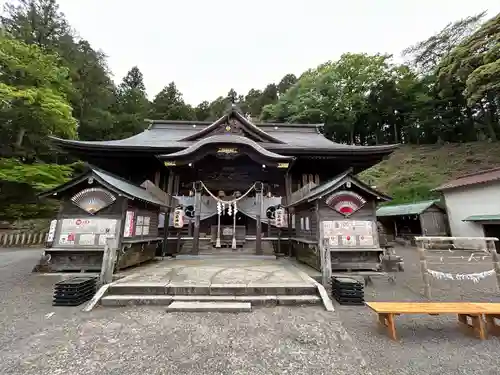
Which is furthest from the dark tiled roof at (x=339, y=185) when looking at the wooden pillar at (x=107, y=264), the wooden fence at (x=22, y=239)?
the wooden fence at (x=22, y=239)

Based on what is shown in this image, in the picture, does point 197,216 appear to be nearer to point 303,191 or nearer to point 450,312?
point 303,191

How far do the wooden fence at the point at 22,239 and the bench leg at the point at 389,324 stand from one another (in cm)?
1851

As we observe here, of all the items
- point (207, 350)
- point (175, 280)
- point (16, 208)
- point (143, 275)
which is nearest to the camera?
point (207, 350)

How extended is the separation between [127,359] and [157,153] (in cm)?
829

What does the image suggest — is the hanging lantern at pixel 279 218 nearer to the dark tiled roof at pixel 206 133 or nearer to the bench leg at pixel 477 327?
the dark tiled roof at pixel 206 133

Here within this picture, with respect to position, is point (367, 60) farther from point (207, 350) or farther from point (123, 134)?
point (207, 350)

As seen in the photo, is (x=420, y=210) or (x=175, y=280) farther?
(x=420, y=210)

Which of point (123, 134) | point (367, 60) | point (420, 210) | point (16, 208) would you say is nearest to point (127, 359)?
point (16, 208)

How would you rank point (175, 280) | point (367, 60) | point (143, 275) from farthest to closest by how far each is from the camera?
point (367, 60) < point (143, 275) < point (175, 280)

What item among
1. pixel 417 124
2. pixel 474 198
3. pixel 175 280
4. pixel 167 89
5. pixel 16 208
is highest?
pixel 167 89

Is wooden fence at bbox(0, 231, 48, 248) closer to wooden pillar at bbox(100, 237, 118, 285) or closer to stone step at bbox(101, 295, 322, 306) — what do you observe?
wooden pillar at bbox(100, 237, 118, 285)

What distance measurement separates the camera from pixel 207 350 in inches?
127

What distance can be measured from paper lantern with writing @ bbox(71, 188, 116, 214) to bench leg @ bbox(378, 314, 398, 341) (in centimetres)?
749

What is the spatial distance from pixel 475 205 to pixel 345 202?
15.3 meters
